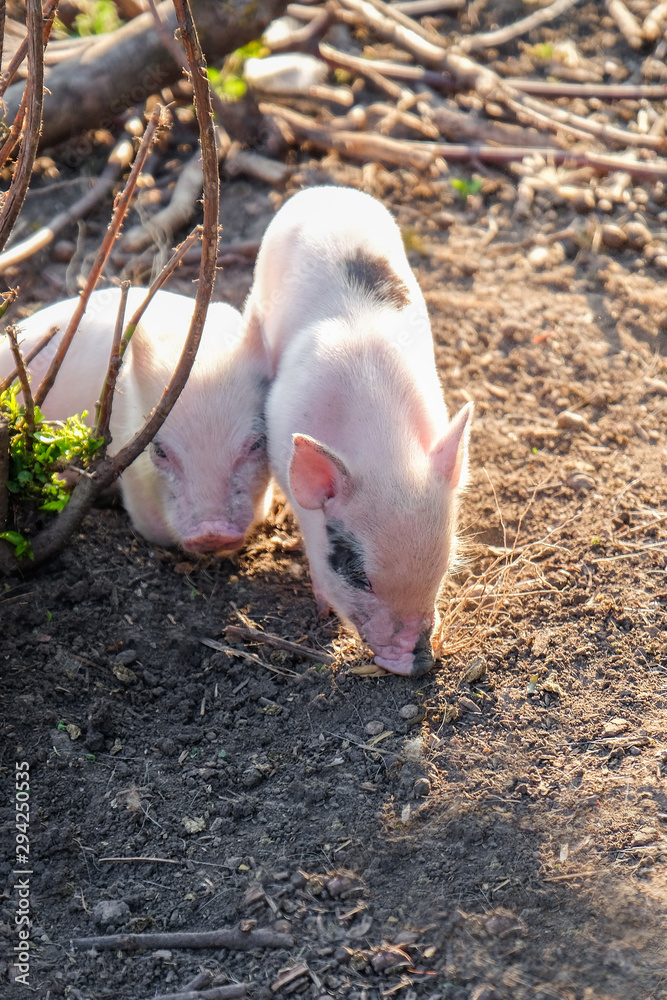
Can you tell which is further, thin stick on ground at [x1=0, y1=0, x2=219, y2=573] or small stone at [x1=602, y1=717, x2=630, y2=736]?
small stone at [x1=602, y1=717, x2=630, y2=736]

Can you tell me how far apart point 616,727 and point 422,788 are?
712mm

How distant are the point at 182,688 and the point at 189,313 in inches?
77.8

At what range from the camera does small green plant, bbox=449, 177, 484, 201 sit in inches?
274

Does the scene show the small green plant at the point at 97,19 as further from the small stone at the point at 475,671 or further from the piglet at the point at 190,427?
the small stone at the point at 475,671

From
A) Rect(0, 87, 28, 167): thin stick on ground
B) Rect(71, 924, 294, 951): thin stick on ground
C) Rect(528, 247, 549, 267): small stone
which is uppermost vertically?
Rect(0, 87, 28, 167): thin stick on ground

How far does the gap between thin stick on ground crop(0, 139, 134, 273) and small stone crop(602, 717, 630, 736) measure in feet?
14.8

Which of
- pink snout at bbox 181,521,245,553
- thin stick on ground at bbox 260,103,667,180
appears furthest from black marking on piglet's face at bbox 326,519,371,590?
thin stick on ground at bbox 260,103,667,180

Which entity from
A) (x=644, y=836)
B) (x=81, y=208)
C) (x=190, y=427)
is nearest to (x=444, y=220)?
(x=81, y=208)

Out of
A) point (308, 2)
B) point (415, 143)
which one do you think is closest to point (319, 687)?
point (415, 143)

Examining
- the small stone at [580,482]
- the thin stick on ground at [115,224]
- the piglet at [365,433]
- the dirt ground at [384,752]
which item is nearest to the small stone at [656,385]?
the dirt ground at [384,752]

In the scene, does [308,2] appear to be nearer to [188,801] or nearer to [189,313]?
[189,313]

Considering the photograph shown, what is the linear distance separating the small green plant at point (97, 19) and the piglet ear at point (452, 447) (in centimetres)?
575

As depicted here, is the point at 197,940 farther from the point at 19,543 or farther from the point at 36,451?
the point at 36,451

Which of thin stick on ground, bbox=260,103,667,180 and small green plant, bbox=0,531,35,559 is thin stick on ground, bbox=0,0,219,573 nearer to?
small green plant, bbox=0,531,35,559
